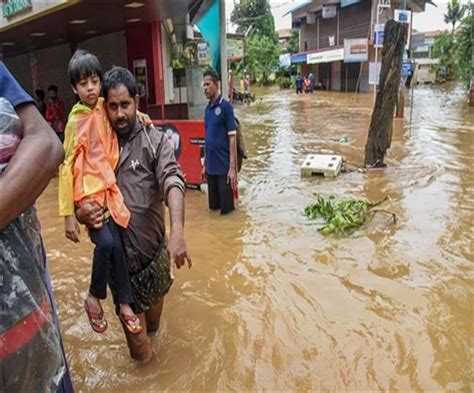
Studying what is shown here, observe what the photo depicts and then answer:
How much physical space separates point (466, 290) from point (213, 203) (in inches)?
135

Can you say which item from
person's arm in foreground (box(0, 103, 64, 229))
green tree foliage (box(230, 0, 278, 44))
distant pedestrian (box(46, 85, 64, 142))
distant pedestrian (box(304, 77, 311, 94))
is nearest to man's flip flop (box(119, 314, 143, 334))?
person's arm in foreground (box(0, 103, 64, 229))

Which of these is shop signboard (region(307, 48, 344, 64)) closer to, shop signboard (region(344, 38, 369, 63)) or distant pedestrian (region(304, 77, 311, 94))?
distant pedestrian (region(304, 77, 311, 94))

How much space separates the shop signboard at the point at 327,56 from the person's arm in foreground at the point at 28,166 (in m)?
34.6

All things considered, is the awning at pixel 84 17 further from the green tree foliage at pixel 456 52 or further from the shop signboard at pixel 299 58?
the shop signboard at pixel 299 58

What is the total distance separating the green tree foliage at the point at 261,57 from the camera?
4412 cm

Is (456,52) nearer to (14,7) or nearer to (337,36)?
(337,36)

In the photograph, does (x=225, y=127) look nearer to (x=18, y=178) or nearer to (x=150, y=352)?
(x=150, y=352)

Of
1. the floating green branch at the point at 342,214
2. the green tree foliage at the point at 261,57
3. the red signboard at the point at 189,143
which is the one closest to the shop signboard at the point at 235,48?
the red signboard at the point at 189,143

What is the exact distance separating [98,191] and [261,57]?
44.5 m

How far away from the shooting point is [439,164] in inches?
359

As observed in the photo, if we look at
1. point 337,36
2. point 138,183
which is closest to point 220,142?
point 138,183

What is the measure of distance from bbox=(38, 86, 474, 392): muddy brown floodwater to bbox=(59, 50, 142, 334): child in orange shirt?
60 centimetres

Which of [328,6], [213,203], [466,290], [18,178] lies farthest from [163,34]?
[328,6]

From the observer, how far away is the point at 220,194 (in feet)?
20.5
